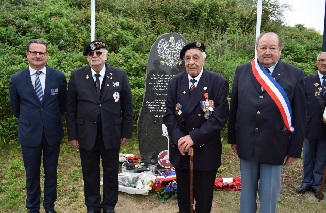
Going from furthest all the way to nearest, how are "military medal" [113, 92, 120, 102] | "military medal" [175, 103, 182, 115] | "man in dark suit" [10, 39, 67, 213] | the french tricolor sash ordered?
"military medal" [113, 92, 120, 102] < "man in dark suit" [10, 39, 67, 213] < "military medal" [175, 103, 182, 115] < the french tricolor sash

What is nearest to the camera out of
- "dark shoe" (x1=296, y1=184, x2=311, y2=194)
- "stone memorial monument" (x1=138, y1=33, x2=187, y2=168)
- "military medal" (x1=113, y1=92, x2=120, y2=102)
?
"military medal" (x1=113, y1=92, x2=120, y2=102)

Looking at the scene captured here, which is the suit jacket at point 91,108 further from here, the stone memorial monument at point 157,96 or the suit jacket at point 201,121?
the stone memorial monument at point 157,96

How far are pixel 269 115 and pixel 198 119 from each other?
2.17ft

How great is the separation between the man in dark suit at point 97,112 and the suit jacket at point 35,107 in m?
0.18

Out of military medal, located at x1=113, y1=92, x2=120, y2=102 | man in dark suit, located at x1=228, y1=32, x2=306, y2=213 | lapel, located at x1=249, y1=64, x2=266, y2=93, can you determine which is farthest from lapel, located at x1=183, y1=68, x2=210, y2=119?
military medal, located at x1=113, y1=92, x2=120, y2=102

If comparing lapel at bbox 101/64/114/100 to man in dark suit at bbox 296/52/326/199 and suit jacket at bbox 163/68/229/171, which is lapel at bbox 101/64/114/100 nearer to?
suit jacket at bbox 163/68/229/171

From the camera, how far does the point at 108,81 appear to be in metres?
4.14

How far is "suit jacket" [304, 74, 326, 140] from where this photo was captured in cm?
492

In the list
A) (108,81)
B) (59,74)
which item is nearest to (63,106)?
(59,74)

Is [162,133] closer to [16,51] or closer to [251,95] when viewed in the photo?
[251,95]

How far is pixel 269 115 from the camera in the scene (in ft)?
11.0

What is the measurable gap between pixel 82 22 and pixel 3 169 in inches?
236

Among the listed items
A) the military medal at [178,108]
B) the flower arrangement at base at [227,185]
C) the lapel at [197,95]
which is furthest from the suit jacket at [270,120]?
the flower arrangement at base at [227,185]

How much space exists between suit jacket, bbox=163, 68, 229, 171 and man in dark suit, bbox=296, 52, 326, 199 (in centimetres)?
192
